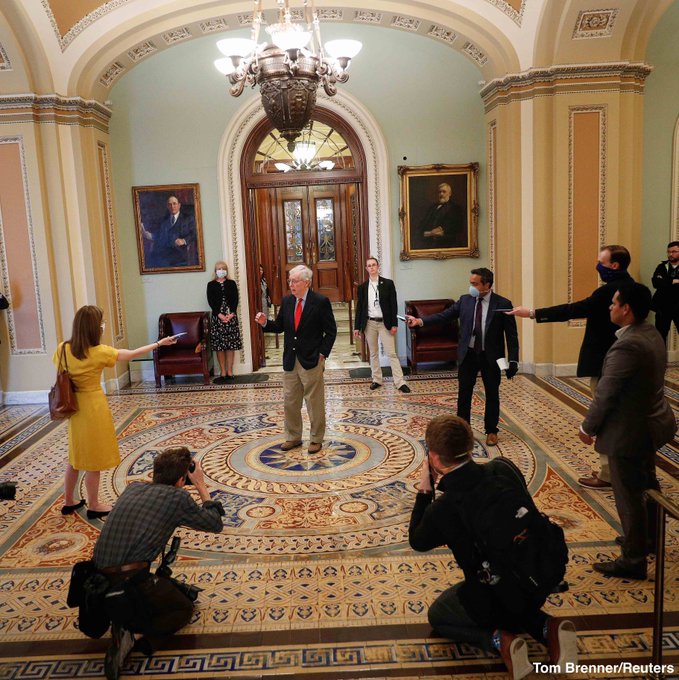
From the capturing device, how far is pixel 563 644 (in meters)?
2.72

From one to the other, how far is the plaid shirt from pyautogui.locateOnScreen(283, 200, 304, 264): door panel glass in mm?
11018

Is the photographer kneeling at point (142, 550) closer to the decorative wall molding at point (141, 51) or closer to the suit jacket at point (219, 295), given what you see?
the suit jacket at point (219, 295)

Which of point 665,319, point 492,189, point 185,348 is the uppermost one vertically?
point 492,189

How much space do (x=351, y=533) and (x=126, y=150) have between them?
7.08 meters

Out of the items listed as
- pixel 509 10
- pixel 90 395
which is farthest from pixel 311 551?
pixel 509 10

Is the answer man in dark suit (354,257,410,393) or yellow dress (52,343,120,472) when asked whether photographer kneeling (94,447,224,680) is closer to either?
yellow dress (52,343,120,472)

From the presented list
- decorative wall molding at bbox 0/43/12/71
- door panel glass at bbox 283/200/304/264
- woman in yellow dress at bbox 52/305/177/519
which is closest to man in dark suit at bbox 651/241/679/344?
woman in yellow dress at bbox 52/305/177/519

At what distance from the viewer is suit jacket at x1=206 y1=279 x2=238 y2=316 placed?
9.14 meters

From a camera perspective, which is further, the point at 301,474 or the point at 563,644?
the point at 301,474

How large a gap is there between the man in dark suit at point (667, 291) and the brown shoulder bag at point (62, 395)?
21.1 ft

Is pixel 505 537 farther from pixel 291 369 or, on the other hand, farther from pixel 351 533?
pixel 291 369

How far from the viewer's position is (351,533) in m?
4.27

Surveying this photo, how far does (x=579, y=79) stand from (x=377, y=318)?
12.4 ft

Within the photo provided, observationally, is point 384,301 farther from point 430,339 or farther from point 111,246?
point 111,246
